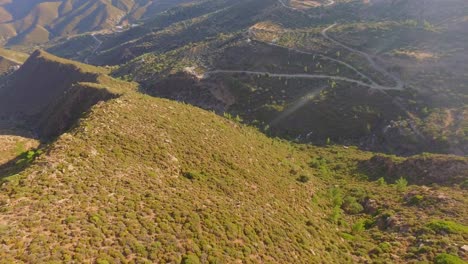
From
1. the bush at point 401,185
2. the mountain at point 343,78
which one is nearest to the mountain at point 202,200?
the bush at point 401,185

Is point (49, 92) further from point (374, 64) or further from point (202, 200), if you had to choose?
point (374, 64)

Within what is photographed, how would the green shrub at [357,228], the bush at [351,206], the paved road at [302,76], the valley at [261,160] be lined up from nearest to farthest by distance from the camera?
1. the valley at [261,160]
2. the green shrub at [357,228]
3. the bush at [351,206]
4. the paved road at [302,76]

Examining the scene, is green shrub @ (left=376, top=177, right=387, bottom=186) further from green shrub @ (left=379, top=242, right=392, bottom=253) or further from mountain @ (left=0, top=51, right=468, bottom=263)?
green shrub @ (left=379, top=242, right=392, bottom=253)

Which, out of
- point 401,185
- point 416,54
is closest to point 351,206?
point 401,185

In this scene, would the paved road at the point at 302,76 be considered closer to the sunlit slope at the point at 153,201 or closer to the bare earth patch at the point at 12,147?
the sunlit slope at the point at 153,201

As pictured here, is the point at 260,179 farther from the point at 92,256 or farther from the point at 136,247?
the point at 92,256

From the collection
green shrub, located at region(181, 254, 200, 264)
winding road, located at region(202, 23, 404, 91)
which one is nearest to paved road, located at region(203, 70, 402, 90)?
winding road, located at region(202, 23, 404, 91)
